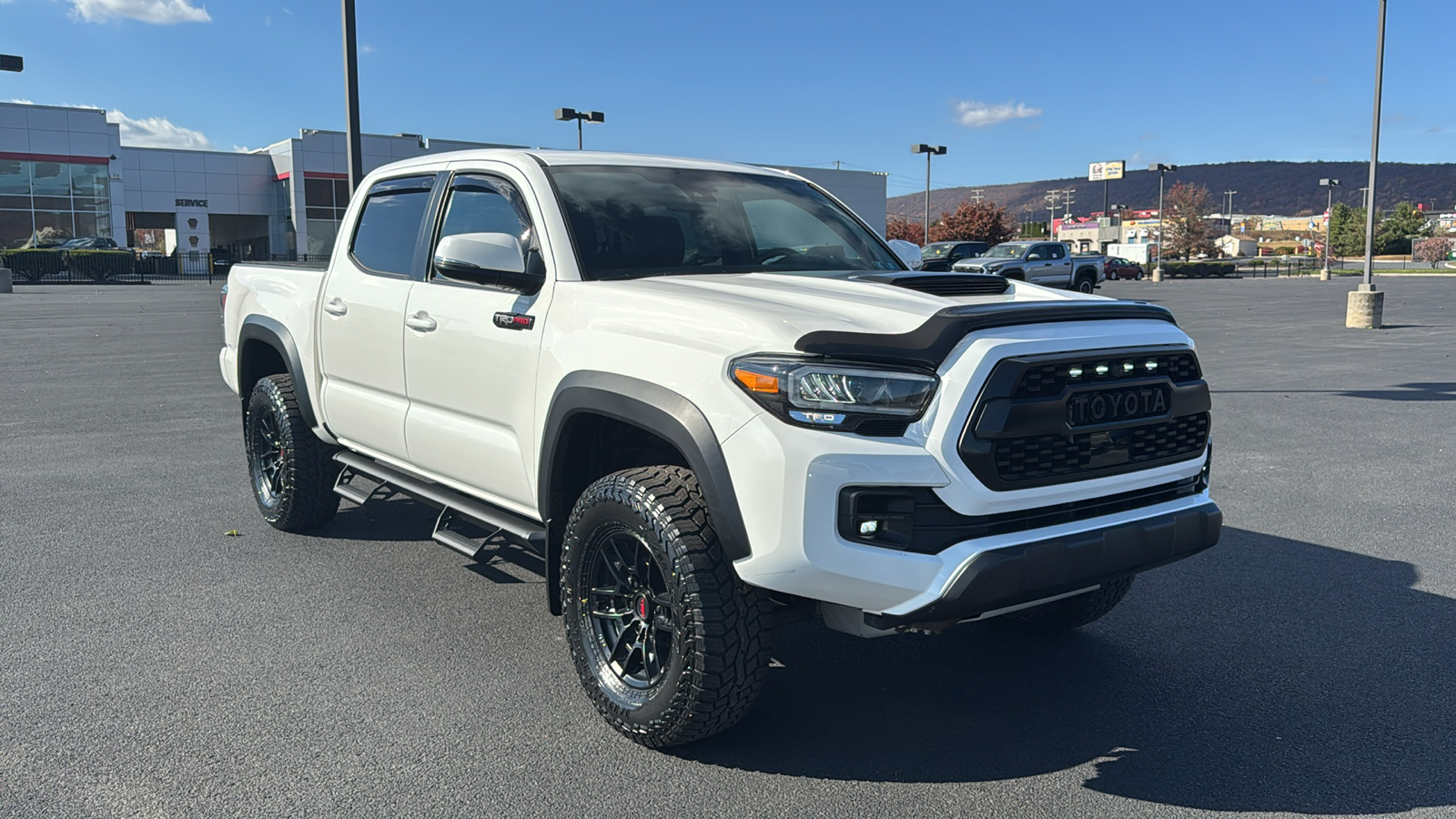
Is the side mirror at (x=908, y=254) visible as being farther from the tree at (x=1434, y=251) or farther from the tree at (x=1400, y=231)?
the tree at (x=1400, y=231)

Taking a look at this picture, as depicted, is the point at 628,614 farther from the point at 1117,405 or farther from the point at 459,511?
the point at 1117,405

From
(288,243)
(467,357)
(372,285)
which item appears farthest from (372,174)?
(288,243)

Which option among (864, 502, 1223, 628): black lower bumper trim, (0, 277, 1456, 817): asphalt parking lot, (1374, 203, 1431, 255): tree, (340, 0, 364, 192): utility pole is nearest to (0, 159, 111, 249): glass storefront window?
(340, 0, 364, 192): utility pole

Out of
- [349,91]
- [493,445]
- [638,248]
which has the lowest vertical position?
[493,445]

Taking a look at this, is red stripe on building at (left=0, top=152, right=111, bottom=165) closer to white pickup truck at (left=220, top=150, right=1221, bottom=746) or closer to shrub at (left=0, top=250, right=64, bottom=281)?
shrub at (left=0, top=250, right=64, bottom=281)

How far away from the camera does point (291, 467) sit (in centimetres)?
598

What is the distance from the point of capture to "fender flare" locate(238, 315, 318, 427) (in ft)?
19.2

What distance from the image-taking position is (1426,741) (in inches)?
144

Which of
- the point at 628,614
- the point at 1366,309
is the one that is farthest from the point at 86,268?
the point at 628,614

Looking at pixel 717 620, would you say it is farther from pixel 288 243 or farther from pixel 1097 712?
pixel 288 243

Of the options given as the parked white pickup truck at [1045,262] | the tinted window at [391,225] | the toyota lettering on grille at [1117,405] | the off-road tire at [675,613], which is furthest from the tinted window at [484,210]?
the parked white pickup truck at [1045,262]

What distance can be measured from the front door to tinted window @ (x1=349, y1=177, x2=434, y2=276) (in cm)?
29

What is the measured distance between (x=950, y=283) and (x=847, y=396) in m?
0.99

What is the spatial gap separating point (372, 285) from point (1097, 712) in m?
3.61
